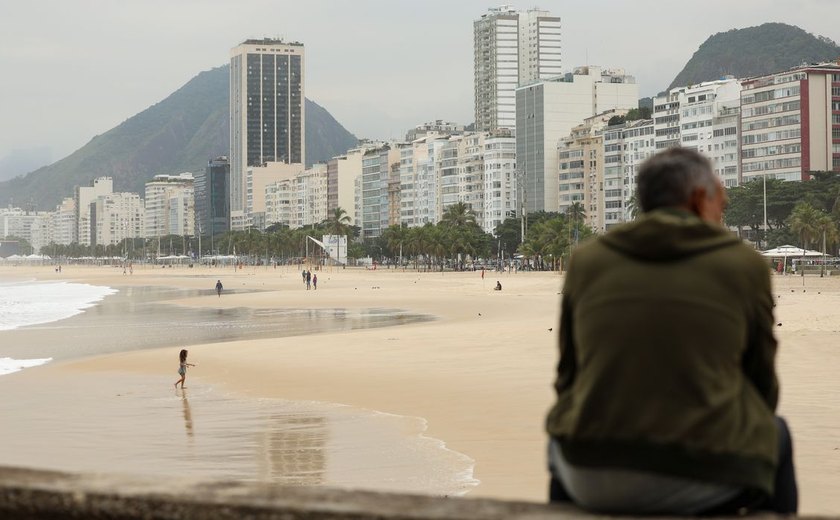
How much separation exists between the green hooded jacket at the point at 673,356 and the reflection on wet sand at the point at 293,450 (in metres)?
7.88

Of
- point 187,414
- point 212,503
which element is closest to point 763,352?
point 212,503

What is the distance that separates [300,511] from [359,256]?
559 feet

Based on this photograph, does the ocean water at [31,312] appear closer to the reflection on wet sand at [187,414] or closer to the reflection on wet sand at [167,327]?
the reflection on wet sand at [167,327]

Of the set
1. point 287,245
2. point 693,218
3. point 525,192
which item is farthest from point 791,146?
point 693,218

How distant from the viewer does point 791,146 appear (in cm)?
11600

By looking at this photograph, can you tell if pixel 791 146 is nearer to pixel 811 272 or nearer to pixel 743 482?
pixel 811 272

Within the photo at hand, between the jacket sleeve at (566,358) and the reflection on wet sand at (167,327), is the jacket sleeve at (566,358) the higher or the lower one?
the higher one

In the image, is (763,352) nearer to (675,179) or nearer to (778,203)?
(675,179)

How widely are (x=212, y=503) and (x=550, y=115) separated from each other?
16999cm

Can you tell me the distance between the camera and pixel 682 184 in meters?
2.97

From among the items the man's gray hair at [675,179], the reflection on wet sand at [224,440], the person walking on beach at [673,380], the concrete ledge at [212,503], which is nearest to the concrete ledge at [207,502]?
the concrete ledge at [212,503]

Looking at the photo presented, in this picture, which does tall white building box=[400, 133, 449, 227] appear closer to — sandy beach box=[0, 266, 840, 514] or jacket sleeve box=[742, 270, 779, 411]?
sandy beach box=[0, 266, 840, 514]

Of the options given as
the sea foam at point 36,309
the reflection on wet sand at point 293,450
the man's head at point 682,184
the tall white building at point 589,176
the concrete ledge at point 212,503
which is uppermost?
the tall white building at point 589,176

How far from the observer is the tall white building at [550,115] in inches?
6398
